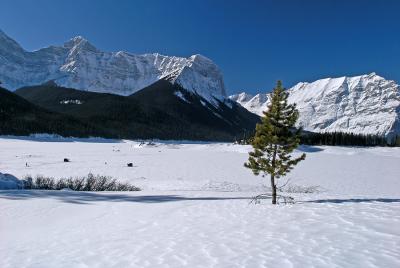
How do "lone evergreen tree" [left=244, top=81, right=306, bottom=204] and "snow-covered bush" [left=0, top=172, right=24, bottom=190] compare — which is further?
"snow-covered bush" [left=0, top=172, right=24, bottom=190]

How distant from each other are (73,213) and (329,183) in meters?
29.7

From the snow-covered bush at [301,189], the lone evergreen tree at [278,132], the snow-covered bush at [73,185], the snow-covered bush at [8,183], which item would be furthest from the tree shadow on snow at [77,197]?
the snow-covered bush at [301,189]

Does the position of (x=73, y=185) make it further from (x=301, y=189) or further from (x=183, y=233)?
(x=183, y=233)

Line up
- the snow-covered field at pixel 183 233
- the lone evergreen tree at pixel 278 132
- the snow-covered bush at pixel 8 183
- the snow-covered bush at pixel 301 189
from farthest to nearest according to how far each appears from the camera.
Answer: the snow-covered bush at pixel 301 189, the snow-covered bush at pixel 8 183, the lone evergreen tree at pixel 278 132, the snow-covered field at pixel 183 233

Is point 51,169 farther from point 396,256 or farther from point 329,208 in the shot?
point 396,256

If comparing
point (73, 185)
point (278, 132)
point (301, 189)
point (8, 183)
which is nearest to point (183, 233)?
point (278, 132)

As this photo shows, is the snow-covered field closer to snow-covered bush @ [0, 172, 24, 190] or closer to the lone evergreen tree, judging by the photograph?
the lone evergreen tree

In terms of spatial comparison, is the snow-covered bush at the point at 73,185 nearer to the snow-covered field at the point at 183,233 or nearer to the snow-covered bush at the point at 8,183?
the snow-covered bush at the point at 8,183

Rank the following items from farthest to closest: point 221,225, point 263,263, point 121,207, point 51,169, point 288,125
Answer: point 51,169 → point 288,125 → point 121,207 → point 221,225 → point 263,263

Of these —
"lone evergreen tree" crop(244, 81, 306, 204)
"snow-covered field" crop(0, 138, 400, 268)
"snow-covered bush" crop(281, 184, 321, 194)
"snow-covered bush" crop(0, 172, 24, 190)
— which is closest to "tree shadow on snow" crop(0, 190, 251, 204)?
"snow-covered field" crop(0, 138, 400, 268)

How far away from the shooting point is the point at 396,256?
9969 mm

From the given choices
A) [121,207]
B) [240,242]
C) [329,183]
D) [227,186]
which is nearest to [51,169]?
[227,186]

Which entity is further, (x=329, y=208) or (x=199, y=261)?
(x=329, y=208)

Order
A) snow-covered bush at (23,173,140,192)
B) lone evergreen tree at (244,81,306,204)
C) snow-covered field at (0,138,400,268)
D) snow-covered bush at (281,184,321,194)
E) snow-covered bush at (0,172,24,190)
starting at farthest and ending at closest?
snow-covered bush at (281,184,321,194) → snow-covered bush at (23,173,140,192) → snow-covered bush at (0,172,24,190) → lone evergreen tree at (244,81,306,204) → snow-covered field at (0,138,400,268)
